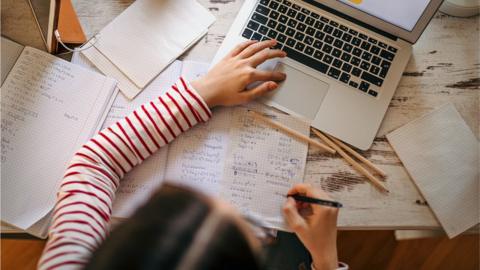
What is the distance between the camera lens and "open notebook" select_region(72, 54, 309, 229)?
2.39 ft

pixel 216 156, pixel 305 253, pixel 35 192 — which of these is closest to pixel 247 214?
pixel 216 156

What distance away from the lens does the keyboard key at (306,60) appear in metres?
0.81

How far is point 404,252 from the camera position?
1.28 meters

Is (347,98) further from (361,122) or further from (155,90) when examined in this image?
(155,90)

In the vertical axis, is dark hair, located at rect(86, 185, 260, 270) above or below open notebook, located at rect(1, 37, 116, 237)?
above

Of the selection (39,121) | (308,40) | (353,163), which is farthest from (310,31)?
(39,121)

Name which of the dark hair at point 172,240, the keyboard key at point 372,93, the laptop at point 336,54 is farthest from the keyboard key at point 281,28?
the dark hair at point 172,240

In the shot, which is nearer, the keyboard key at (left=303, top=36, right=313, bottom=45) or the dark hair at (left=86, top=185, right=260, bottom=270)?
the dark hair at (left=86, top=185, right=260, bottom=270)

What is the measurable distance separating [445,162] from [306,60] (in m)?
0.32

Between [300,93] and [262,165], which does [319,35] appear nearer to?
[300,93]

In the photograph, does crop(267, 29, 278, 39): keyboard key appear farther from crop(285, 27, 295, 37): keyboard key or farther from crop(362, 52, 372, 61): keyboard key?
crop(362, 52, 372, 61): keyboard key

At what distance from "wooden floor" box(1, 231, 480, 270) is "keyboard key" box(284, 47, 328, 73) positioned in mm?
644

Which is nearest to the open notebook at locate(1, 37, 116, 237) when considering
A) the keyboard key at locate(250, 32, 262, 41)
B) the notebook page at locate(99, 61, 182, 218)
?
the notebook page at locate(99, 61, 182, 218)

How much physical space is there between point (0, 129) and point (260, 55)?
489 millimetres
